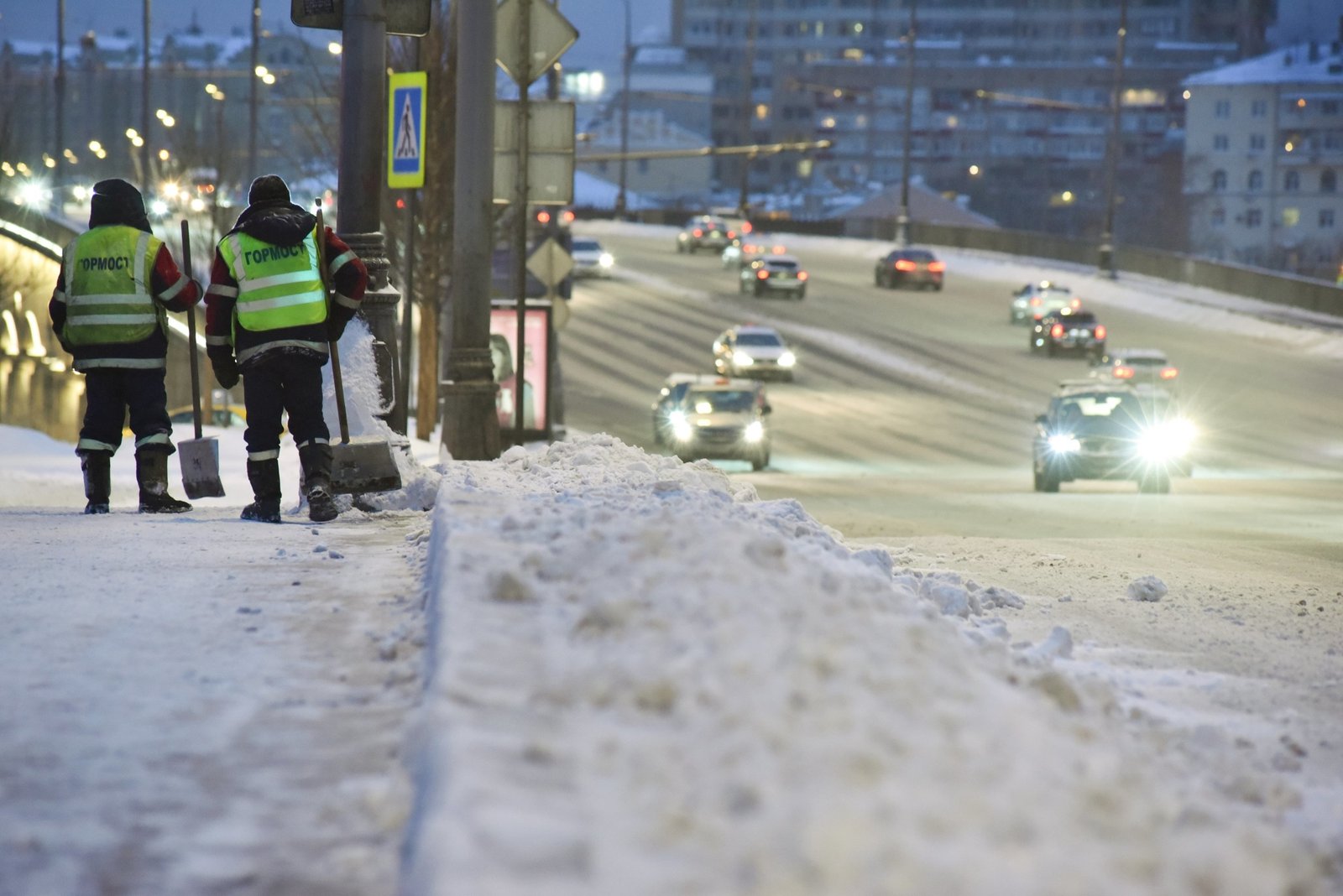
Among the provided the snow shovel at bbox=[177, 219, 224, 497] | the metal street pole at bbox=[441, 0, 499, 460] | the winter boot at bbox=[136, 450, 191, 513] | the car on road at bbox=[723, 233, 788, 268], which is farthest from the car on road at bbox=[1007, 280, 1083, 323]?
the winter boot at bbox=[136, 450, 191, 513]

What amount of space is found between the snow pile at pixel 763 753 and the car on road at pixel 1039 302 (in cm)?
5029

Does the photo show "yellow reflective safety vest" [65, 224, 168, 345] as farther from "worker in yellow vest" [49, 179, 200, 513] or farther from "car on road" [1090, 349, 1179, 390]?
"car on road" [1090, 349, 1179, 390]

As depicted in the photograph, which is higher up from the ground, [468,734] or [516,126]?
[516,126]

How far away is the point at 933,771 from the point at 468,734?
1.03 metres

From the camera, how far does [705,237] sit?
83125 mm

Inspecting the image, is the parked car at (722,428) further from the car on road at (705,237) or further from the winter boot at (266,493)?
the car on road at (705,237)

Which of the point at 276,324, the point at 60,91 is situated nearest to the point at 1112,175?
the point at 60,91

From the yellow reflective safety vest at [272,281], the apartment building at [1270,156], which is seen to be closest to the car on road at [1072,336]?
the yellow reflective safety vest at [272,281]

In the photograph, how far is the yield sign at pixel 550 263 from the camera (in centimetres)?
2231

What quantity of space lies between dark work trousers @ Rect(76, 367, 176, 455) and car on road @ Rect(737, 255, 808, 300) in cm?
5524

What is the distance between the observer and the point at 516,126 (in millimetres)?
15992

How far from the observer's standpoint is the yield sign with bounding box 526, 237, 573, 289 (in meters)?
22.3

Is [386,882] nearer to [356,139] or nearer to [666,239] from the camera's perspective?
[356,139]

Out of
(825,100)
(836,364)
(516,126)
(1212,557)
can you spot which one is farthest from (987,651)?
(825,100)
